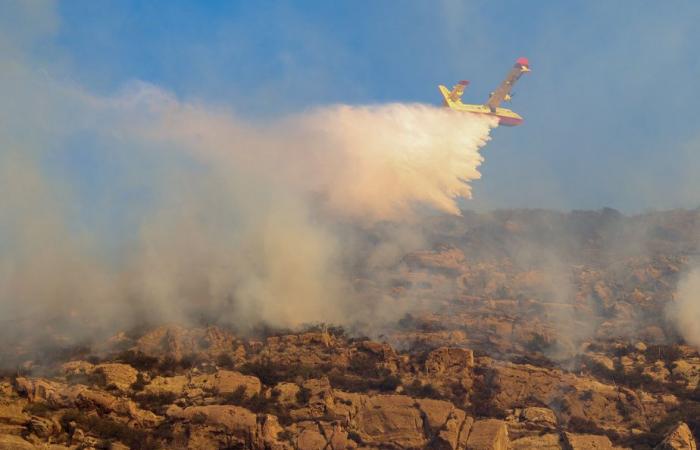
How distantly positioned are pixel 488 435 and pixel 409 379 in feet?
35.1

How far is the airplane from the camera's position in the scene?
9131cm

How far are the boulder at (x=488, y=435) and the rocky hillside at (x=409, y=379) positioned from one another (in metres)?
0.10

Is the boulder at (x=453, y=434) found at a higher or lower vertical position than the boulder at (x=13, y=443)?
higher

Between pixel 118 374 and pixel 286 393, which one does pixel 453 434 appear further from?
pixel 118 374

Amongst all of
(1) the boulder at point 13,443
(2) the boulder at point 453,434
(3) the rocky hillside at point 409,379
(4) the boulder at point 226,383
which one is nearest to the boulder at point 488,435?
(3) the rocky hillside at point 409,379

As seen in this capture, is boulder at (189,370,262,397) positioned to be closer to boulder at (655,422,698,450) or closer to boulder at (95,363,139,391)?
boulder at (95,363,139,391)

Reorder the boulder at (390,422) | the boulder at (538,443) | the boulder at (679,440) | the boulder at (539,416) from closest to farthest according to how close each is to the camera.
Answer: the boulder at (679,440) → the boulder at (538,443) → the boulder at (390,422) → the boulder at (539,416)

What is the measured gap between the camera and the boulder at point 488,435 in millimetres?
48250

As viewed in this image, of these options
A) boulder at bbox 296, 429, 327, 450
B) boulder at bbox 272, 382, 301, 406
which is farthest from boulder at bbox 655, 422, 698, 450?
boulder at bbox 272, 382, 301, 406

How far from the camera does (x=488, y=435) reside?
49031mm

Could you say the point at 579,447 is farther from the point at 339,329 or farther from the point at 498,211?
the point at 498,211

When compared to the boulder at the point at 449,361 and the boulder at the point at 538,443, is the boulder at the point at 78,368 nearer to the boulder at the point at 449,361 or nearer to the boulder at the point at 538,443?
the boulder at the point at 449,361

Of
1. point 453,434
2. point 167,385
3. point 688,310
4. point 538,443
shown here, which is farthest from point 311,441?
point 688,310

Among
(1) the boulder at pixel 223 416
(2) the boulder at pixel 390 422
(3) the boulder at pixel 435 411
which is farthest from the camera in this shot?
(3) the boulder at pixel 435 411
